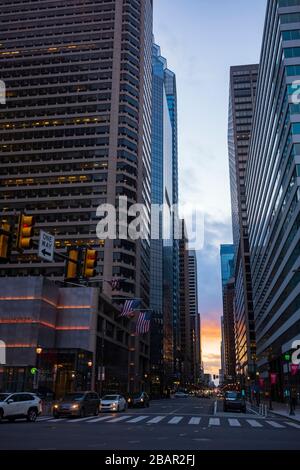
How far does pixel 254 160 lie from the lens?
96625 mm

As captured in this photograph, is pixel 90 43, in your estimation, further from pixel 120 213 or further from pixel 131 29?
pixel 120 213

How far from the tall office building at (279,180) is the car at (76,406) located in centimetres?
1913

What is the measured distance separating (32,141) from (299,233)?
238 feet

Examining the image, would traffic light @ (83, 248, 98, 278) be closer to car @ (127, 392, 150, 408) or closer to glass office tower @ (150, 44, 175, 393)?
car @ (127, 392, 150, 408)

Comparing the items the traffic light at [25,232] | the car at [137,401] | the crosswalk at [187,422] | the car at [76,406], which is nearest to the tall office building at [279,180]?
the crosswalk at [187,422]

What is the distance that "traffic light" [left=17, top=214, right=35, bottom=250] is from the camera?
512 inches

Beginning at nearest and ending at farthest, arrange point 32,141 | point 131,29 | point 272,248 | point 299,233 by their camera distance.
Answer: point 299,233 → point 272,248 → point 32,141 → point 131,29

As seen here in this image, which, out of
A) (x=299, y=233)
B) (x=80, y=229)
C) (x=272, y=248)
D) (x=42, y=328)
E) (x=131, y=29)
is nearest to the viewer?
(x=299, y=233)

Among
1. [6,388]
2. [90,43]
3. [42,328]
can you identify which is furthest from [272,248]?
[90,43]

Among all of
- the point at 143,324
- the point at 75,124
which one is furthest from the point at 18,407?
the point at 75,124

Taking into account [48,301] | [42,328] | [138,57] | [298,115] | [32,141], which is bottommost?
[42,328]

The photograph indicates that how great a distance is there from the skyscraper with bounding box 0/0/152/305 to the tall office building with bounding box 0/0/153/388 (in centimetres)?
23

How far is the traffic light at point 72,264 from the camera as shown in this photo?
15.1 metres

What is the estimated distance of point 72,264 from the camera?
50.5 feet
